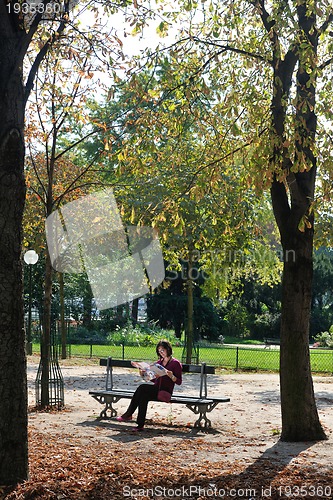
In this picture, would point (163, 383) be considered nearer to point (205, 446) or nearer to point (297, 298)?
point (205, 446)

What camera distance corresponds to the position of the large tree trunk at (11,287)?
6.64m

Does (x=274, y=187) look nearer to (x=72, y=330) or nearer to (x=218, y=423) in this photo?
(x=218, y=423)

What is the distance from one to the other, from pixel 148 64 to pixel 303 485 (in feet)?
17.2

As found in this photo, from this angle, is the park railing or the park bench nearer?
the park bench

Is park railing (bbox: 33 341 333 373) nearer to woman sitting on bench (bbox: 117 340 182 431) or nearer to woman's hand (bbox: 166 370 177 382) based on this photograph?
woman sitting on bench (bbox: 117 340 182 431)

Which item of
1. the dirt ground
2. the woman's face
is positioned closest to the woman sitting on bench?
the woman's face

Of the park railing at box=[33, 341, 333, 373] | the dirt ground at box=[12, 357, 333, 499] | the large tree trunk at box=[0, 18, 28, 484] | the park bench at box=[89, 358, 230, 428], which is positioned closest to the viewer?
the large tree trunk at box=[0, 18, 28, 484]

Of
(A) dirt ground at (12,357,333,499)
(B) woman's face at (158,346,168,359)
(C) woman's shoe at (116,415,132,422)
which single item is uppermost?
(B) woman's face at (158,346,168,359)

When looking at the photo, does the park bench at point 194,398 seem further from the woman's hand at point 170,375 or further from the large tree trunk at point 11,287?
the large tree trunk at point 11,287

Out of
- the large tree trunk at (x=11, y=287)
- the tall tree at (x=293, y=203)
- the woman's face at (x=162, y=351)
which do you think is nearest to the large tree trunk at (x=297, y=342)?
the tall tree at (x=293, y=203)

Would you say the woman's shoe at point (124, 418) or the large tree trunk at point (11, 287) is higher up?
the large tree trunk at point (11, 287)

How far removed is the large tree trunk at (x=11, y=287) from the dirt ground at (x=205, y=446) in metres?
0.58

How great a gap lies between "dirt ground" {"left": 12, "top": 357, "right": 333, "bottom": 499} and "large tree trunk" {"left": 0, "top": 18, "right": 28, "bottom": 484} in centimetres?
58

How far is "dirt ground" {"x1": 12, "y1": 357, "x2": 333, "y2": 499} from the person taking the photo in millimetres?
6957
